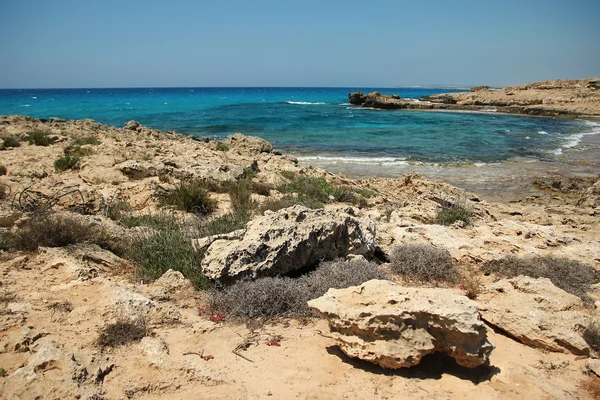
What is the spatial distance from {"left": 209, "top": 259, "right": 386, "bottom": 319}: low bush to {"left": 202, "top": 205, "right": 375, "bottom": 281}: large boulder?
0.64 feet

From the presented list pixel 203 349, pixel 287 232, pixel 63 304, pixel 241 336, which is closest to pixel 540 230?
pixel 287 232

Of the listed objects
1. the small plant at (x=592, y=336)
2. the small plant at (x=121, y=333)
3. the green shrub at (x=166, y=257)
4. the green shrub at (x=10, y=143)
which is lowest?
the small plant at (x=592, y=336)

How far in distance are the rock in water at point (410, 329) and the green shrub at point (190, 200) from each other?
4.52m

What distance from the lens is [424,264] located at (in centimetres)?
500

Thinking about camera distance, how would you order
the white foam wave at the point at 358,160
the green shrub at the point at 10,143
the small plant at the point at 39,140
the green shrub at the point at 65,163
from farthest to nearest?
1. the white foam wave at the point at 358,160
2. the small plant at the point at 39,140
3. the green shrub at the point at 10,143
4. the green shrub at the point at 65,163

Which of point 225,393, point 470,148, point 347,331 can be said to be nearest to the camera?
point 225,393

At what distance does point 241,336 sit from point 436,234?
389 centimetres

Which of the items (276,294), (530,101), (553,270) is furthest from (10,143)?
(530,101)

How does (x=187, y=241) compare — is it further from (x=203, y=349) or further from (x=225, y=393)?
(x=225, y=393)

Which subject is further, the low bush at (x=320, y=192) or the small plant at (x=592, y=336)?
the low bush at (x=320, y=192)

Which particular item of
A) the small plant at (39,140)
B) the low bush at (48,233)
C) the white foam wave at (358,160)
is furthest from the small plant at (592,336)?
the small plant at (39,140)

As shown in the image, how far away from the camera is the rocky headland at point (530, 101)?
45.5 meters

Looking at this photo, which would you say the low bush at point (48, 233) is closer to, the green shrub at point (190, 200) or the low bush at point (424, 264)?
the green shrub at point (190, 200)

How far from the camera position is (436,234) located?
20.1ft
